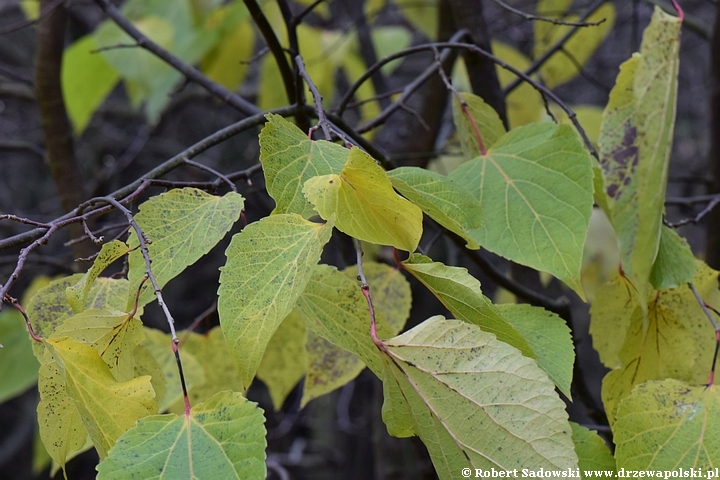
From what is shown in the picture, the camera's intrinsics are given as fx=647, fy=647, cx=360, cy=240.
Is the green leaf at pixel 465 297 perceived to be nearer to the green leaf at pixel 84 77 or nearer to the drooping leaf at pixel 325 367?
the drooping leaf at pixel 325 367

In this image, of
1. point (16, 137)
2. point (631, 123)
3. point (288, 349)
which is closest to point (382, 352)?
point (631, 123)

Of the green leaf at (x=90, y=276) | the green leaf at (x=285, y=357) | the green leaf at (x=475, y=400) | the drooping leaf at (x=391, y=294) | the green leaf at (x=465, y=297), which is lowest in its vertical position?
the green leaf at (x=285, y=357)

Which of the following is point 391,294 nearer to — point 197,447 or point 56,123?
point 197,447

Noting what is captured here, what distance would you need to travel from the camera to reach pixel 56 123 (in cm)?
88

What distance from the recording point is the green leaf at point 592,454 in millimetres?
412

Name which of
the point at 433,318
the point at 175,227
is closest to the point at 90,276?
the point at 175,227

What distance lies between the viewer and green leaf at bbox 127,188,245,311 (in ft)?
1.14

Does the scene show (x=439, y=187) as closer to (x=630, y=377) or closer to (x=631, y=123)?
(x=631, y=123)

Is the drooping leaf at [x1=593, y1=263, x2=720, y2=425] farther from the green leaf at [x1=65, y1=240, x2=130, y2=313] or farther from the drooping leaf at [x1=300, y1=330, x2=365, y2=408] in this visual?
the green leaf at [x1=65, y1=240, x2=130, y2=313]

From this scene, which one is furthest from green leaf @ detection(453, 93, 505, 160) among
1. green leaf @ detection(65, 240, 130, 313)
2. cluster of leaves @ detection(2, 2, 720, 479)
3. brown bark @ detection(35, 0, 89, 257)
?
brown bark @ detection(35, 0, 89, 257)

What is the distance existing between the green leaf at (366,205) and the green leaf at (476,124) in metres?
0.19

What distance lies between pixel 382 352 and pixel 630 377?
0.75ft

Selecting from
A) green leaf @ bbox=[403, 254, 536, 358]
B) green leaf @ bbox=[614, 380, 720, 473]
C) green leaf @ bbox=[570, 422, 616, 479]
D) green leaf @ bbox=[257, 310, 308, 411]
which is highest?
green leaf @ bbox=[403, 254, 536, 358]

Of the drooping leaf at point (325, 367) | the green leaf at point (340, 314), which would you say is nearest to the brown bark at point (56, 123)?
the drooping leaf at point (325, 367)
